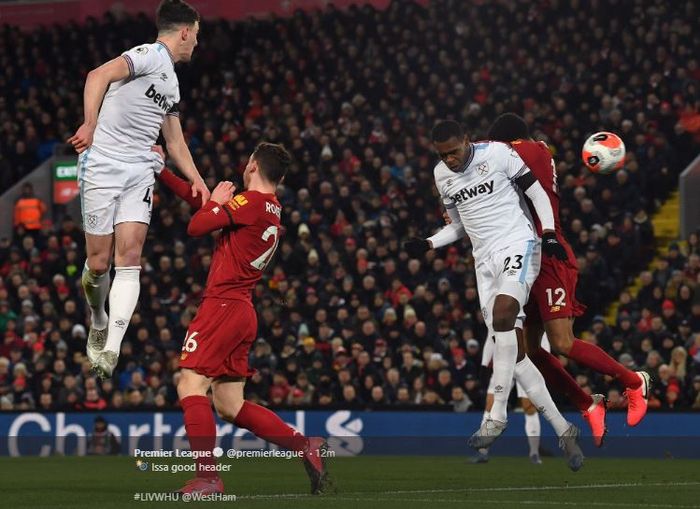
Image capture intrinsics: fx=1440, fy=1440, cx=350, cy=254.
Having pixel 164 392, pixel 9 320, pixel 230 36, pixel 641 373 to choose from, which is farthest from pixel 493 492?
pixel 230 36

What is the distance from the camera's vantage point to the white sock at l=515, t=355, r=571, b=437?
36.6 ft

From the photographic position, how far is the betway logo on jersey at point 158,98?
10195mm

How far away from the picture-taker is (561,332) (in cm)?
1123

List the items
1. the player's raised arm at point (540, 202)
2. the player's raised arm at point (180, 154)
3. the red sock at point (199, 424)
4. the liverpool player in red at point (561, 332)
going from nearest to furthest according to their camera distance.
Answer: the red sock at point (199, 424) < the player's raised arm at point (180, 154) < the player's raised arm at point (540, 202) < the liverpool player in red at point (561, 332)

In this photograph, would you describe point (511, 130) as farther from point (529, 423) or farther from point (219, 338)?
point (529, 423)

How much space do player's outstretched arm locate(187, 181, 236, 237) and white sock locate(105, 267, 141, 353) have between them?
0.88m

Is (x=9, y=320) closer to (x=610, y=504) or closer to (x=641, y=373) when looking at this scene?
(x=641, y=373)

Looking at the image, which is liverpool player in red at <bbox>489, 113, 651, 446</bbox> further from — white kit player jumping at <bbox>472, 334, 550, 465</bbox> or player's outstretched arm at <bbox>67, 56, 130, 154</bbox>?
white kit player jumping at <bbox>472, 334, 550, 465</bbox>

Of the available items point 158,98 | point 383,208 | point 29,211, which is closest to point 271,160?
point 158,98

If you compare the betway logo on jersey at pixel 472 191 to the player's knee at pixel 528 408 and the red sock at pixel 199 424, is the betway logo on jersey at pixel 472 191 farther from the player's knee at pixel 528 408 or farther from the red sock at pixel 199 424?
the player's knee at pixel 528 408

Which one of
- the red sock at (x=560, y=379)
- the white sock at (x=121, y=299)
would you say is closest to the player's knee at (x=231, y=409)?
the white sock at (x=121, y=299)

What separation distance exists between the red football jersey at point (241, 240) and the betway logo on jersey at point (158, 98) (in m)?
0.96

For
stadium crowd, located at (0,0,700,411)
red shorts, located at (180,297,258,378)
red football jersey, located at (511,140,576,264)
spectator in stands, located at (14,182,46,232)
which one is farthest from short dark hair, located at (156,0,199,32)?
spectator in stands, located at (14,182,46,232)

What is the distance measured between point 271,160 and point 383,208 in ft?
48.8
